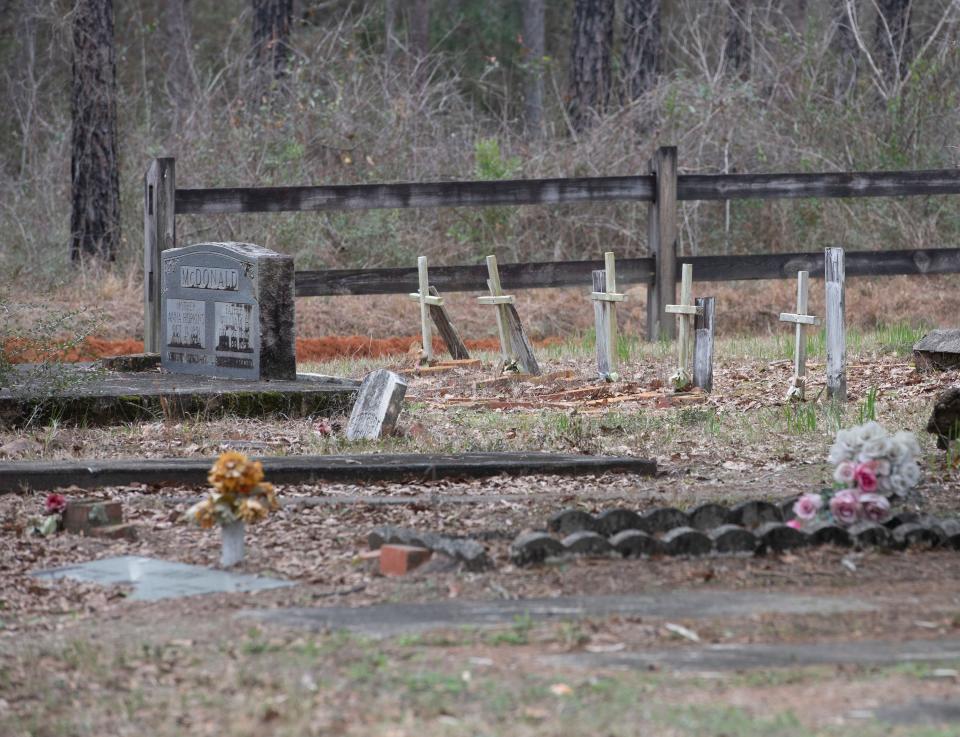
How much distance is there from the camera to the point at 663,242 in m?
14.0

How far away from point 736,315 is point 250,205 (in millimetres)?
5809

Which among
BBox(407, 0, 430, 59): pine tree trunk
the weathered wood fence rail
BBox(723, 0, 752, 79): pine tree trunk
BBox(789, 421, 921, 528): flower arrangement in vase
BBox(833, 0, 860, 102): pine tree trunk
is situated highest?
BBox(407, 0, 430, 59): pine tree trunk

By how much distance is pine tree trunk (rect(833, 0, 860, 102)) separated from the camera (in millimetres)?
19062

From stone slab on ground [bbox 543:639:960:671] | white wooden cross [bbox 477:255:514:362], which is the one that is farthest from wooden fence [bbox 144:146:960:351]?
stone slab on ground [bbox 543:639:960:671]

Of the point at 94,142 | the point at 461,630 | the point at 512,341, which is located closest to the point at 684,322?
the point at 512,341

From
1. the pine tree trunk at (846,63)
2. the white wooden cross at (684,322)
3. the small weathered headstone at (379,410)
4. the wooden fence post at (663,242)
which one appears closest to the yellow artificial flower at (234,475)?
the small weathered headstone at (379,410)

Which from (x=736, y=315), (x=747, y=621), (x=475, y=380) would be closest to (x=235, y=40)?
(x=736, y=315)

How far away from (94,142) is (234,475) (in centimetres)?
1282

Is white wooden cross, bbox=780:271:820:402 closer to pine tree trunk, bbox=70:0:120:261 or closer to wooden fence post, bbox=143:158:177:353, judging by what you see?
wooden fence post, bbox=143:158:177:353

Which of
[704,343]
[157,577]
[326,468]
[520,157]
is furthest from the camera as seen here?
[520,157]

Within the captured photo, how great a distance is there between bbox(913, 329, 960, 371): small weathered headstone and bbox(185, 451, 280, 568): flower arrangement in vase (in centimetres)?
641

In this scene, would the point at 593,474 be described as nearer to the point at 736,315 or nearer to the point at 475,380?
the point at 475,380

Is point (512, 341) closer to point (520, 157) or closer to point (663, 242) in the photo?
point (663, 242)

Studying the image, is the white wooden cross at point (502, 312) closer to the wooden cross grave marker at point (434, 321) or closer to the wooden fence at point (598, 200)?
the wooden cross grave marker at point (434, 321)
